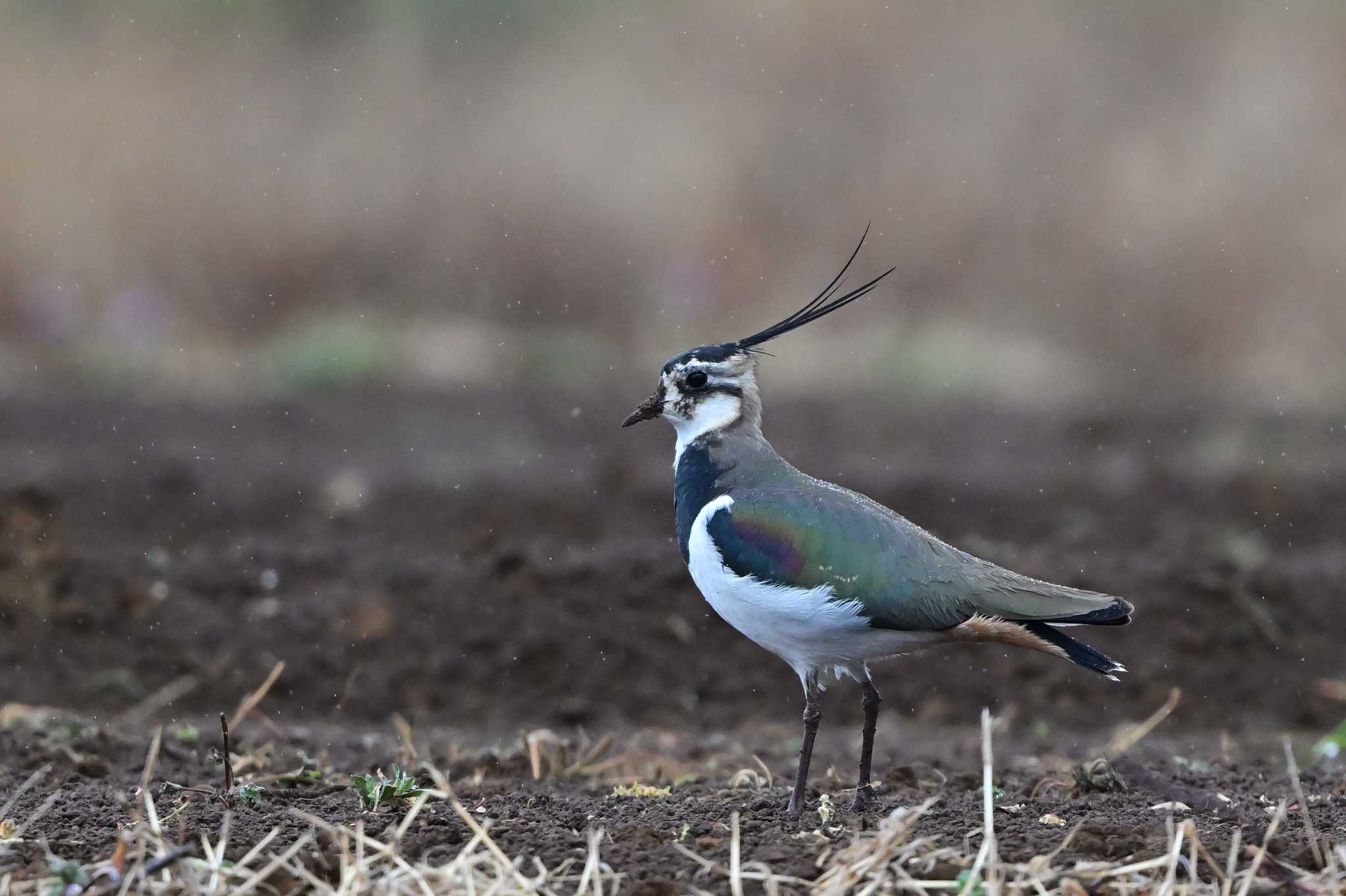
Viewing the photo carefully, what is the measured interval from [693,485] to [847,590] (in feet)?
2.30

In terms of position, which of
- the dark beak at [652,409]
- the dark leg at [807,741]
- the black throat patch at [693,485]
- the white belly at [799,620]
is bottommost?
the dark leg at [807,741]

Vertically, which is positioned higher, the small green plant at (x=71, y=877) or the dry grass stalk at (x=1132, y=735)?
the dry grass stalk at (x=1132, y=735)

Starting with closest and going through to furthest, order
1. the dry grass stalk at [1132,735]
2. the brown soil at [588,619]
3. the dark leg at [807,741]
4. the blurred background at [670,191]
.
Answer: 1. the dark leg at [807,741]
2. the brown soil at [588,619]
3. the dry grass stalk at [1132,735]
4. the blurred background at [670,191]

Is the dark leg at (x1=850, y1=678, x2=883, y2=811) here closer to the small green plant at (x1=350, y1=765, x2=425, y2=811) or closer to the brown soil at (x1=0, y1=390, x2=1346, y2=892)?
the brown soil at (x1=0, y1=390, x2=1346, y2=892)

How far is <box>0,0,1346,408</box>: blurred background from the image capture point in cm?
1320

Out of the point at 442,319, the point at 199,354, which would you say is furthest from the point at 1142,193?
the point at 199,354

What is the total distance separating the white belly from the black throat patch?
0.13 metres

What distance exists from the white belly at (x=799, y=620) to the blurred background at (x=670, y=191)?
7781 millimetres

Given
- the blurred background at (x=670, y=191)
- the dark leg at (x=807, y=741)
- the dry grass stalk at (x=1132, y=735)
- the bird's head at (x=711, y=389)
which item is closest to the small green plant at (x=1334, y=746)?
the dry grass stalk at (x=1132, y=735)

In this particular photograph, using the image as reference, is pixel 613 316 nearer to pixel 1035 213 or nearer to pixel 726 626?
pixel 1035 213

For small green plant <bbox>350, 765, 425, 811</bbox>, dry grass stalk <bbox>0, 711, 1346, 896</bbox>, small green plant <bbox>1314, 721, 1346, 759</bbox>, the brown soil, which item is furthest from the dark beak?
small green plant <bbox>1314, 721, 1346, 759</bbox>

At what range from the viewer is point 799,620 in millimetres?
4434

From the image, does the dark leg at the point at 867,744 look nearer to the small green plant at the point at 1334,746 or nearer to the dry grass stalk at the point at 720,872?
the dry grass stalk at the point at 720,872

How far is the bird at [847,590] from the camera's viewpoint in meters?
4.36
